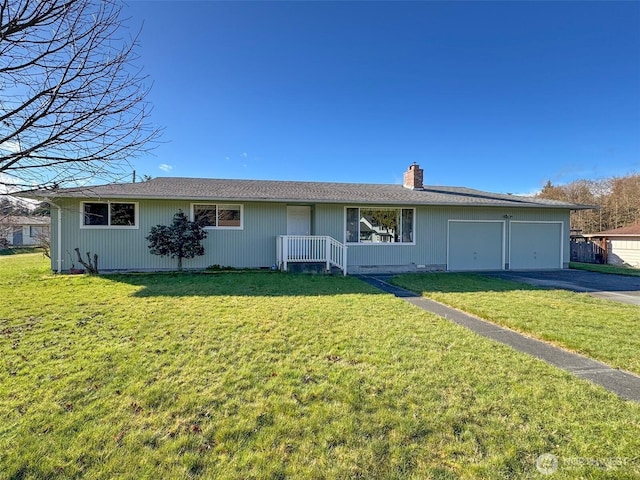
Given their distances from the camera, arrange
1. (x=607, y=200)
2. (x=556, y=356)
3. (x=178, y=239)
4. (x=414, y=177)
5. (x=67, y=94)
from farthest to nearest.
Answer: (x=607, y=200), (x=414, y=177), (x=178, y=239), (x=556, y=356), (x=67, y=94)

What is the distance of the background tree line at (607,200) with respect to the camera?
2514 cm

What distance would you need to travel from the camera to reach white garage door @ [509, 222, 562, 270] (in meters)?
12.5

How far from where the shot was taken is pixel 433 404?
252 centimetres

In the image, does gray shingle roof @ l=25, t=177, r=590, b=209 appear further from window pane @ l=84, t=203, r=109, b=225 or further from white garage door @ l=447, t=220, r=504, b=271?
white garage door @ l=447, t=220, r=504, b=271

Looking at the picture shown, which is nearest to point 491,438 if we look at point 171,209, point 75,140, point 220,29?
point 75,140

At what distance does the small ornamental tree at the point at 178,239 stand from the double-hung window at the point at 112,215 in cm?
90

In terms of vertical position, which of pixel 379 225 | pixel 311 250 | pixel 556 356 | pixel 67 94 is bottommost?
pixel 556 356

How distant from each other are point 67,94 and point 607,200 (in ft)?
121

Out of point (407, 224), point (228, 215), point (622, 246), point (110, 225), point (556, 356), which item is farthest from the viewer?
point (622, 246)

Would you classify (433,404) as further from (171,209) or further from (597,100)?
(597,100)

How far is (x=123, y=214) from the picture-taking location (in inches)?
399

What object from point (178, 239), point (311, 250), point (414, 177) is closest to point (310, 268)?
Answer: point (311, 250)

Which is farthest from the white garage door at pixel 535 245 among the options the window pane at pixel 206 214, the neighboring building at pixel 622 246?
the window pane at pixel 206 214

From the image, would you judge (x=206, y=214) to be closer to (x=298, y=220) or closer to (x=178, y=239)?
(x=178, y=239)
